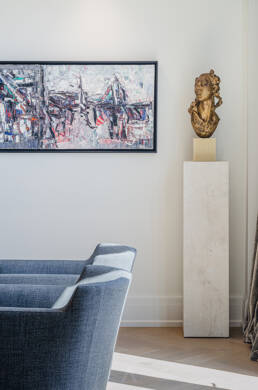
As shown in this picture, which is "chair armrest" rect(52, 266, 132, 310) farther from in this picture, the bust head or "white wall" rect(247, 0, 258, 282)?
"white wall" rect(247, 0, 258, 282)

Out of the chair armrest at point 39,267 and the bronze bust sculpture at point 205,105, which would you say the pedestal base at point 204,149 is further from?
→ the chair armrest at point 39,267

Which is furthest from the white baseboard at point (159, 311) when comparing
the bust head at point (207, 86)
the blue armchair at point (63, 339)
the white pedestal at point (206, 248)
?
the blue armchair at point (63, 339)

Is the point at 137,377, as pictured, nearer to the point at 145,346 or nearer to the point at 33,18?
the point at 145,346

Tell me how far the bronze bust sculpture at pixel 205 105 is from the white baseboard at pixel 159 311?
137cm

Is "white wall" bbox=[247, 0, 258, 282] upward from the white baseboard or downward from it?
upward

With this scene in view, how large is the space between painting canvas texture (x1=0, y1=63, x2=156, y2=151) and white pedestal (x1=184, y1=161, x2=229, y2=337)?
1.86ft

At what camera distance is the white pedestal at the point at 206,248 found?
156 inches

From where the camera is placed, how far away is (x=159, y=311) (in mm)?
4289

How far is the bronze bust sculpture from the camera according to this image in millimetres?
3967

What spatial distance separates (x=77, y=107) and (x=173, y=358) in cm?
206

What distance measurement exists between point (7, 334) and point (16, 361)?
11 centimetres

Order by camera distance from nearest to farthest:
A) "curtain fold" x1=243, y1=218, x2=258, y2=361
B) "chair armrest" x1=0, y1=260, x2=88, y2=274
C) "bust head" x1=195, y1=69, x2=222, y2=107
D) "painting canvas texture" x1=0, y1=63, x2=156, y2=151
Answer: "chair armrest" x1=0, y1=260, x2=88, y2=274 < "curtain fold" x1=243, y1=218, x2=258, y2=361 < "bust head" x1=195, y1=69, x2=222, y2=107 < "painting canvas texture" x1=0, y1=63, x2=156, y2=151

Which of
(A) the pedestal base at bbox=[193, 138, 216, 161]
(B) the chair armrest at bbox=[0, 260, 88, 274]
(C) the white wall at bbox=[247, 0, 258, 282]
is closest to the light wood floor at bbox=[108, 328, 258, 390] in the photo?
(B) the chair armrest at bbox=[0, 260, 88, 274]

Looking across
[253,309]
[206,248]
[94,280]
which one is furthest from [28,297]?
[253,309]
